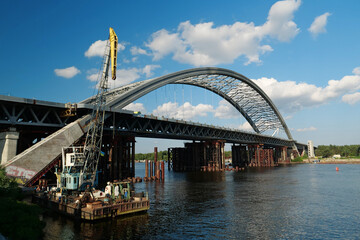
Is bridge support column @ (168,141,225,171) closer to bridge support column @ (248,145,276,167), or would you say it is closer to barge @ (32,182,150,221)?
bridge support column @ (248,145,276,167)

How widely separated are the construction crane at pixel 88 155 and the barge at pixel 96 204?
430 cm

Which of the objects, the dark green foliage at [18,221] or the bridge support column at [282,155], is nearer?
the dark green foliage at [18,221]

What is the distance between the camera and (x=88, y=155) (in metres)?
43.0

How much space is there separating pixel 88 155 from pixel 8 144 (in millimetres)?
12616

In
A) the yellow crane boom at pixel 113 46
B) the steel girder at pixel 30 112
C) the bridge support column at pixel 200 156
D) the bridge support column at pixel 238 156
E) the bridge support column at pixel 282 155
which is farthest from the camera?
the bridge support column at pixel 282 155

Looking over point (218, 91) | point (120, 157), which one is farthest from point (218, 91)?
point (120, 157)

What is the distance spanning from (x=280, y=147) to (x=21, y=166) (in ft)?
609

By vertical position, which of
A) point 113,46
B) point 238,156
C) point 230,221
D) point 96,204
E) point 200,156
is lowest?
point 230,221

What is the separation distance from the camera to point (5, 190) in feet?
85.5

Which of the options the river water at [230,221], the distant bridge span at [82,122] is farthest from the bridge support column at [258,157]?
the river water at [230,221]

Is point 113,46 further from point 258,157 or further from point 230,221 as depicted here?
point 258,157

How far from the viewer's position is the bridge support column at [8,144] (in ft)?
133

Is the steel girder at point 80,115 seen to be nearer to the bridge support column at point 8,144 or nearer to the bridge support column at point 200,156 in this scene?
the bridge support column at point 8,144

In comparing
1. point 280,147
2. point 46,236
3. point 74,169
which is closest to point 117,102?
point 74,169
